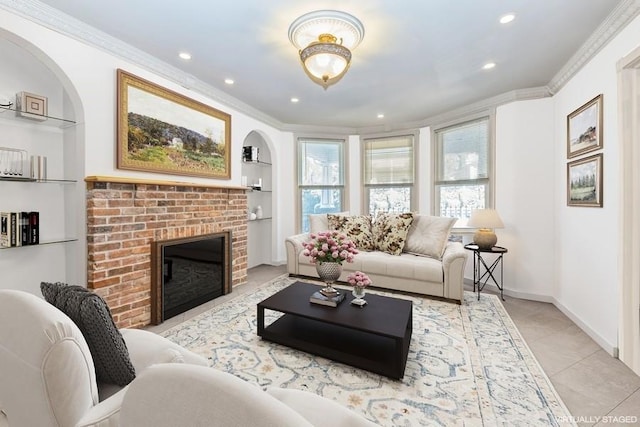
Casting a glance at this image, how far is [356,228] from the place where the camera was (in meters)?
4.22

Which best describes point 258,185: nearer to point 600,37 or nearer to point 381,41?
point 381,41

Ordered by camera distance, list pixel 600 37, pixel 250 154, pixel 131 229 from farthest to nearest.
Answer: pixel 250 154 → pixel 131 229 → pixel 600 37

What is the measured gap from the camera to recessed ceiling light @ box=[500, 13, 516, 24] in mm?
2090

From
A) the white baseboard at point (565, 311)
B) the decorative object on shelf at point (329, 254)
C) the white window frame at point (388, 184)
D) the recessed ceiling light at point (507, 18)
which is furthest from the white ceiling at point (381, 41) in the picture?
the white baseboard at point (565, 311)

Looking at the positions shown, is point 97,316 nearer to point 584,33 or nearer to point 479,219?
point 479,219

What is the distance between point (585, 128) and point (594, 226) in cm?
93

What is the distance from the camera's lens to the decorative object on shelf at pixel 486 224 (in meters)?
3.31

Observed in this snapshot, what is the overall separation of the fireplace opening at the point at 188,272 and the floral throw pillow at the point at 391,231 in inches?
83.2

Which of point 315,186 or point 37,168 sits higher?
point 315,186

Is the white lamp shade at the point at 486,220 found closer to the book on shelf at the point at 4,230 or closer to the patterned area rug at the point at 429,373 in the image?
the patterned area rug at the point at 429,373

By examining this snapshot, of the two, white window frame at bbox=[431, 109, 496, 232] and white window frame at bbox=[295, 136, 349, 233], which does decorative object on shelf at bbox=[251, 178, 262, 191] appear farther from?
white window frame at bbox=[431, 109, 496, 232]

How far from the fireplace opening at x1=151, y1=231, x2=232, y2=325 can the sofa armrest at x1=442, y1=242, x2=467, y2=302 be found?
2680 millimetres

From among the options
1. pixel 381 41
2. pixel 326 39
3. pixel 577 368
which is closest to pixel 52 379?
pixel 326 39

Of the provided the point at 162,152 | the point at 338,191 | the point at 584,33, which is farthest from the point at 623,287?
the point at 162,152
